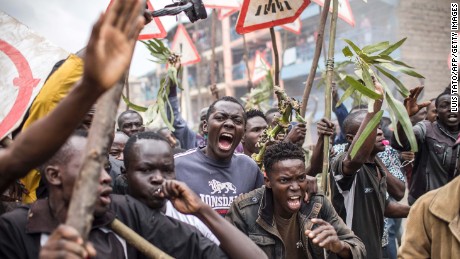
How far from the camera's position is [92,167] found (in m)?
1.38

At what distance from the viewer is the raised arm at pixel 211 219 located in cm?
222

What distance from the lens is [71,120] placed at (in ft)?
4.73

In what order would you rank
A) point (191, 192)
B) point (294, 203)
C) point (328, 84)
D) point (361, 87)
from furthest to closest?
point (328, 84) < point (294, 203) < point (361, 87) < point (191, 192)

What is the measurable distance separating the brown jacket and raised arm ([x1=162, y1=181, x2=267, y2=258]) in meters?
0.71

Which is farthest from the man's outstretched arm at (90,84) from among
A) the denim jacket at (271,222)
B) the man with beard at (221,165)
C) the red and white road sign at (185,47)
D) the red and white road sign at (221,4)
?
the red and white road sign at (185,47)

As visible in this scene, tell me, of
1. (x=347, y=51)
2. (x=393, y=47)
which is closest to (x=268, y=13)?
(x=347, y=51)

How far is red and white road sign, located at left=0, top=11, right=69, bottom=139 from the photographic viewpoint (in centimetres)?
256

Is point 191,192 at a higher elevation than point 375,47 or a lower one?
lower

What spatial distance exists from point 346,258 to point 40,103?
71.1 inches

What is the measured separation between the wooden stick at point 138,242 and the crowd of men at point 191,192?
40 mm

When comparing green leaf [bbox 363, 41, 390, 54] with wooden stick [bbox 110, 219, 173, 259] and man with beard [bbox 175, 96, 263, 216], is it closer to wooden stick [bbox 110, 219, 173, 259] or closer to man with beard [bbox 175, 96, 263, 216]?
man with beard [bbox 175, 96, 263, 216]

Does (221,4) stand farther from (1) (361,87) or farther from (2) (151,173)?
(2) (151,173)

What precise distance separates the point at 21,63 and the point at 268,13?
232 cm

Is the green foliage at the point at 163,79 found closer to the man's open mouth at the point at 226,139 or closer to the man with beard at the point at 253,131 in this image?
the man with beard at the point at 253,131
